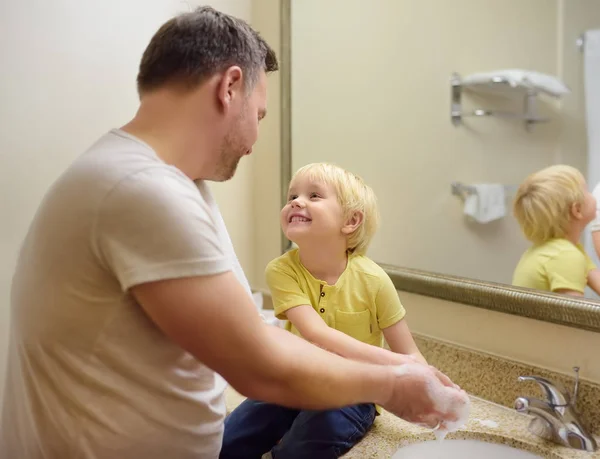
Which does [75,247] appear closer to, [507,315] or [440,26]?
[507,315]

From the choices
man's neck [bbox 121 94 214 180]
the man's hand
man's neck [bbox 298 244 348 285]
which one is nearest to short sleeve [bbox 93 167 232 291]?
man's neck [bbox 121 94 214 180]

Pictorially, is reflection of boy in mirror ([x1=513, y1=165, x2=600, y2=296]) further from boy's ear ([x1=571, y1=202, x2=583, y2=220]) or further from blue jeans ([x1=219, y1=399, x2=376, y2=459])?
blue jeans ([x1=219, y1=399, x2=376, y2=459])

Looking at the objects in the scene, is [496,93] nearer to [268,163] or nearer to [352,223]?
[352,223]

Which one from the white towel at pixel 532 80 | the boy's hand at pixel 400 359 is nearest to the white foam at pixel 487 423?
the boy's hand at pixel 400 359

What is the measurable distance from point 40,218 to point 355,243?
574 mm

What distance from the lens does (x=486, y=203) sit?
4.23ft

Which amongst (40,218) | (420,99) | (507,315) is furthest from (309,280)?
(420,99)

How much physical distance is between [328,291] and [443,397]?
0.30 m

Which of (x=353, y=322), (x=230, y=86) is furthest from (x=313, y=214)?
(x=230, y=86)

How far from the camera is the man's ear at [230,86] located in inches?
31.9

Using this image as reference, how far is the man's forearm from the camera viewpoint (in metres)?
0.71

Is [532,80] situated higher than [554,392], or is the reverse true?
[532,80]

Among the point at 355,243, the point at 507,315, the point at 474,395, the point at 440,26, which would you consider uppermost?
the point at 440,26

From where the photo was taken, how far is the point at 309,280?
110cm
